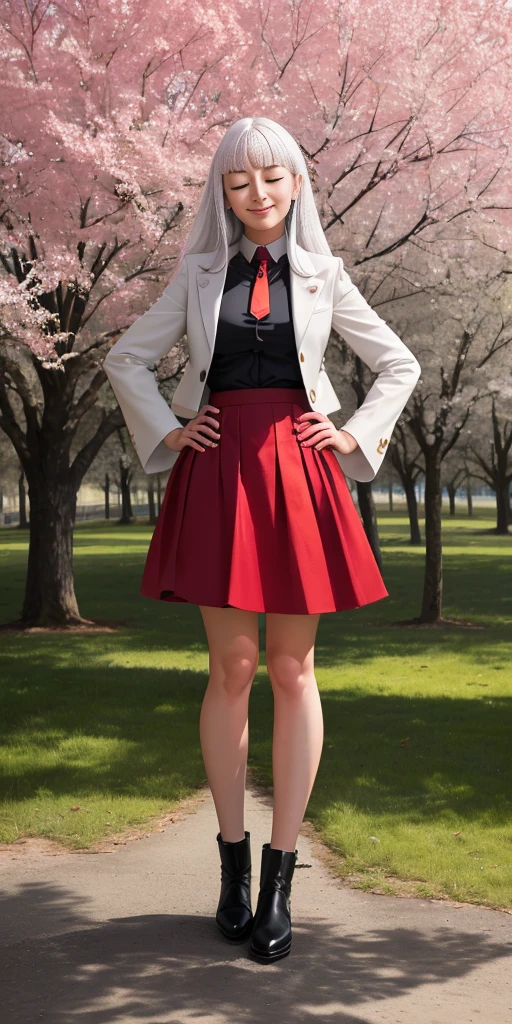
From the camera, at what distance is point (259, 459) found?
11.0 feet

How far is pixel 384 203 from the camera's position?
15.3 m

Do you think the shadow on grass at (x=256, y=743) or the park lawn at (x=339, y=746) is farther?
the shadow on grass at (x=256, y=743)

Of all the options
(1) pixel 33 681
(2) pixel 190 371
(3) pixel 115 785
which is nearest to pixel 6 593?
(1) pixel 33 681

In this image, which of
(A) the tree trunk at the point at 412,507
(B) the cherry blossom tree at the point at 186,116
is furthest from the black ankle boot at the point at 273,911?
(A) the tree trunk at the point at 412,507

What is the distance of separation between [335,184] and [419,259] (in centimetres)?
575

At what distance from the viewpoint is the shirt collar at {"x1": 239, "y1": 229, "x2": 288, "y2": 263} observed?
142 inches

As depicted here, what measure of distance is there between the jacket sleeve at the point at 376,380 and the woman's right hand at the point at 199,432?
0.44m

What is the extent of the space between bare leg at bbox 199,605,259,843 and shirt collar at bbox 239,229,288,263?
1.20 metres

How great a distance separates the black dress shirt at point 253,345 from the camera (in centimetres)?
344

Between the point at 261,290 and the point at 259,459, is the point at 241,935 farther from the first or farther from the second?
the point at 261,290

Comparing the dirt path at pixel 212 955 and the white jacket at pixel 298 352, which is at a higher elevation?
the white jacket at pixel 298 352

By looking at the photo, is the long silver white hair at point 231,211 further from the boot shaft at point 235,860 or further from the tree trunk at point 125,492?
the tree trunk at point 125,492

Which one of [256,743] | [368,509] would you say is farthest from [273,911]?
[368,509]

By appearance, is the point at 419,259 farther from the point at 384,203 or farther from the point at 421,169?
the point at 421,169
